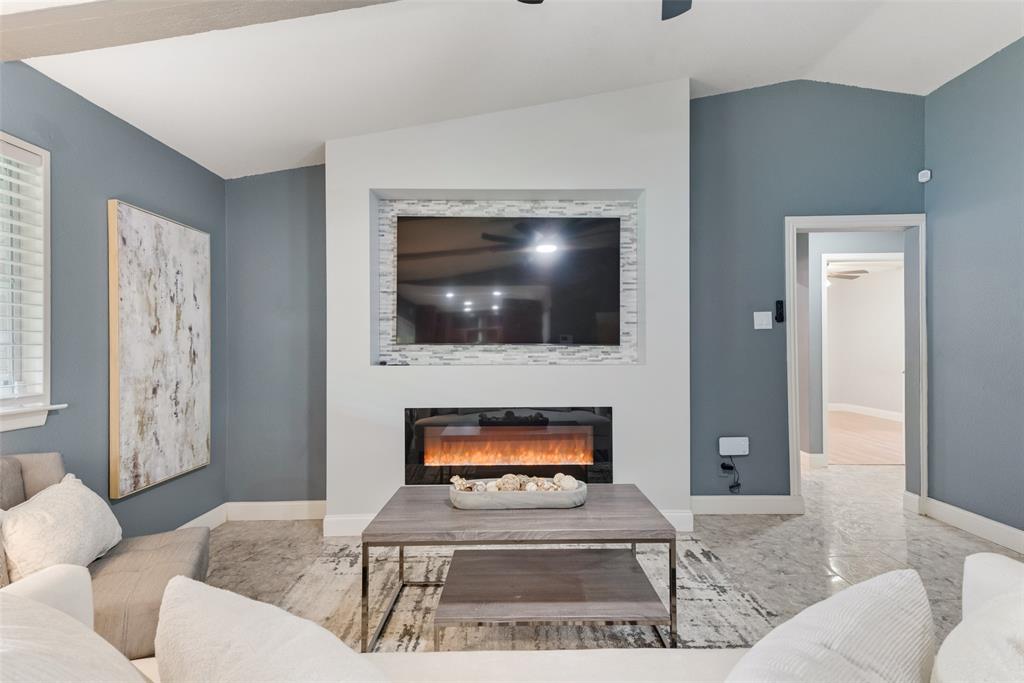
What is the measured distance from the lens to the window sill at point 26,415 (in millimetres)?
2008

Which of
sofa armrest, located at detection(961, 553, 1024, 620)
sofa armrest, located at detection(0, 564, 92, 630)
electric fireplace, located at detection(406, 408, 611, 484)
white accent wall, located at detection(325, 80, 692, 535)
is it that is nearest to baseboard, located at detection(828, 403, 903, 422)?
white accent wall, located at detection(325, 80, 692, 535)

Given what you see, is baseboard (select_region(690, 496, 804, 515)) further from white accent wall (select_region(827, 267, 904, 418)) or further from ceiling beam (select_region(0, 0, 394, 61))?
white accent wall (select_region(827, 267, 904, 418))

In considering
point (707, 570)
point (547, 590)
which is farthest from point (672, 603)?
point (707, 570)

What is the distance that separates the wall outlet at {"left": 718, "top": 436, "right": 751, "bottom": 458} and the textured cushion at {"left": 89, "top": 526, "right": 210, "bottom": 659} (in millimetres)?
3167

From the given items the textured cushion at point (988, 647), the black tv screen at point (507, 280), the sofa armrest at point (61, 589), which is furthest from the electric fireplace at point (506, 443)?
the textured cushion at point (988, 647)

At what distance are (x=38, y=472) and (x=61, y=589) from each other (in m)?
1.28

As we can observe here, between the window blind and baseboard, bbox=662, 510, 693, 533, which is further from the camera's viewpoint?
baseboard, bbox=662, 510, 693, 533

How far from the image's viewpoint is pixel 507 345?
3635 mm

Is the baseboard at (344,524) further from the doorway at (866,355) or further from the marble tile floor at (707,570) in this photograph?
the doorway at (866,355)

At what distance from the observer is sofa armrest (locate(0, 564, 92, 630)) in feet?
3.14

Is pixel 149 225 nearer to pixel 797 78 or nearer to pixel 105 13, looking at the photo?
pixel 105 13

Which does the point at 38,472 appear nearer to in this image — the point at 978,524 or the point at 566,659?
the point at 566,659

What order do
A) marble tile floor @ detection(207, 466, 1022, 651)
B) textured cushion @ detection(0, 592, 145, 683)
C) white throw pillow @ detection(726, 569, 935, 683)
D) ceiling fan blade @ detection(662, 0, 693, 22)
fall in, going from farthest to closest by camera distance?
marble tile floor @ detection(207, 466, 1022, 651), ceiling fan blade @ detection(662, 0, 693, 22), white throw pillow @ detection(726, 569, 935, 683), textured cushion @ detection(0, 592, 145, 683)

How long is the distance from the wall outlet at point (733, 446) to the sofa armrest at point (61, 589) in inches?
141
